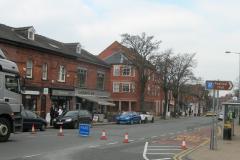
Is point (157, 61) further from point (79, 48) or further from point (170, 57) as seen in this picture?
point (79, 48)

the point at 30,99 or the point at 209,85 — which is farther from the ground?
the point at 209,85

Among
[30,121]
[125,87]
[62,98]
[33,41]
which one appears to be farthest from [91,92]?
[125,87]

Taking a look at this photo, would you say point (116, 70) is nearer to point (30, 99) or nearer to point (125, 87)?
point (125, 87)

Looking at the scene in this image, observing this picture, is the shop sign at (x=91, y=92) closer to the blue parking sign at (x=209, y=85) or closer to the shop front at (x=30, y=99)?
the shop front at (x=30, y=99)

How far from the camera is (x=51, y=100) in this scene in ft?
164

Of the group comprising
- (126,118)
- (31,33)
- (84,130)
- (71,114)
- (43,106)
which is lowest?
(126,118)

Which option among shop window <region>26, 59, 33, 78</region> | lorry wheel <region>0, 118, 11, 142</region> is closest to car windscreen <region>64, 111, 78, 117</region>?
shop window <region>26, 59, 33, 78</region>

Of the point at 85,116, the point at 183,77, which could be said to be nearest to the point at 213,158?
the point at 85,116

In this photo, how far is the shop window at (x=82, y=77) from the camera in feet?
188

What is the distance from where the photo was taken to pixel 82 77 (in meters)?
58.2

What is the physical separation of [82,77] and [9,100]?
1409 inches

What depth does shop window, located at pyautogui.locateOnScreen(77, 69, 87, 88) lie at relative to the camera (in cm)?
5722

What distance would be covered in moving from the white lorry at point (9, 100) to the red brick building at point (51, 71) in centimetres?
1595

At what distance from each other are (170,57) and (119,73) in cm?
1492
